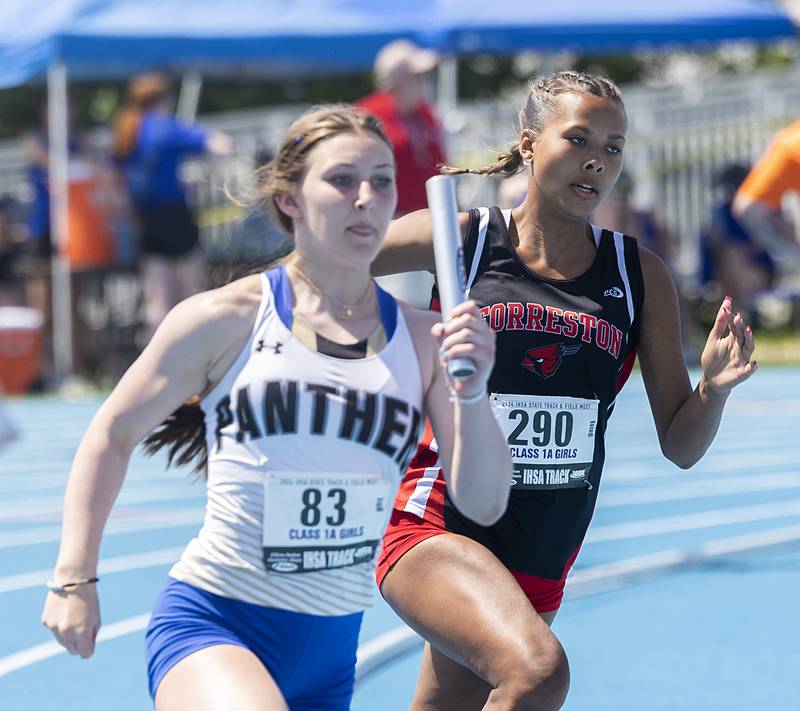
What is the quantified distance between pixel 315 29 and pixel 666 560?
7837mm

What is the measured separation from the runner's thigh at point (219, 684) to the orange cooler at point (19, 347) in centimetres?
1214

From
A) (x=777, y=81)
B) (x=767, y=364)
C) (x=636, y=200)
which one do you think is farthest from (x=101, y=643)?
(x=777, y=81)

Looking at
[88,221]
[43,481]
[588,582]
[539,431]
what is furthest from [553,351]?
[88,221]

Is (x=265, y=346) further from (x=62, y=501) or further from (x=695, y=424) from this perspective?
(x=62, y=501)

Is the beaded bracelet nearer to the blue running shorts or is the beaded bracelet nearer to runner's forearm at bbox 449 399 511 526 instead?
the blue running shorts

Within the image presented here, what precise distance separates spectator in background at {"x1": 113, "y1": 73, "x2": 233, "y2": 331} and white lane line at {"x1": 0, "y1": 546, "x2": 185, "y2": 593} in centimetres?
528

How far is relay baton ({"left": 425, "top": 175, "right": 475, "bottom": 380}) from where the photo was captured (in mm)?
3061

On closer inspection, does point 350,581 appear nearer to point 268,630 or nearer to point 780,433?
point 268,630

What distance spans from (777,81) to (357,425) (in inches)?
818

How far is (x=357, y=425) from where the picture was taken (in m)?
3.29

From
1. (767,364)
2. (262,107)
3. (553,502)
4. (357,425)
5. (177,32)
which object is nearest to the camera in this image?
(357,425)

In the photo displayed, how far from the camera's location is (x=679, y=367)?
410 centimetres

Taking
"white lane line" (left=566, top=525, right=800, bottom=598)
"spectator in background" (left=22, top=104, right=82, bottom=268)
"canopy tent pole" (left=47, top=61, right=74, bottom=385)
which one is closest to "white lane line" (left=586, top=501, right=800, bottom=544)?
"white lane line" (left=566, top=525, right=800, bottom=598)

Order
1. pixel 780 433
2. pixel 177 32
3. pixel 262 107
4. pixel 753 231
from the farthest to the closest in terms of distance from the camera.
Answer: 1. pixel 262 107
2. pixel 177 32
3. pixel 780 433
4. pixel 753 231
